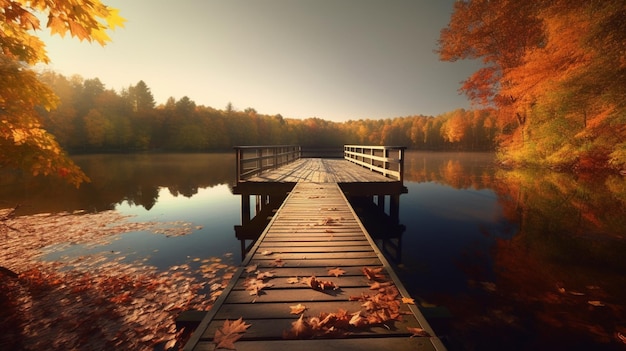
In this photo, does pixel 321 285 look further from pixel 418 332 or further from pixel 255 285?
pixel 418 332

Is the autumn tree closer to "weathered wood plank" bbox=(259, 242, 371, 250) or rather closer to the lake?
the lake

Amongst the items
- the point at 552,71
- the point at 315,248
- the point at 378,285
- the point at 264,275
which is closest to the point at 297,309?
the point at 264,275

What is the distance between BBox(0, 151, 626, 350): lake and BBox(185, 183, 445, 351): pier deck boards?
994 millimetres

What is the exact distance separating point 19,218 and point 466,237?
16.8 meters

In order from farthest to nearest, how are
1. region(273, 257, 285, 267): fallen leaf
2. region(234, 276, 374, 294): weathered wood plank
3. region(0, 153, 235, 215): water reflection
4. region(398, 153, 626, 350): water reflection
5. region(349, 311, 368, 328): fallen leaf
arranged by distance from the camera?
1. region(0, 153, 235, 215): water reflection
2. region(398, 153, 626, 350): water reflection
3. region(273, 257, 285, 267): fallen leaf
4. region(234, 276, 374, 294): weathered wood plank
5. region(349, 311, 368, 328): fallen leaf

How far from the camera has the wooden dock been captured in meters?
2.20

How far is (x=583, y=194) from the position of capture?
15.1 metres

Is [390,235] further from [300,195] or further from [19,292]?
[19,292]

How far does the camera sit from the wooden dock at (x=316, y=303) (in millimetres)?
2201

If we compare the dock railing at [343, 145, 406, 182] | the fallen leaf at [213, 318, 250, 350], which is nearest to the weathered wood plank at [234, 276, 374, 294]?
Answer: the fallen leaf at [213, 318, 250, 350]

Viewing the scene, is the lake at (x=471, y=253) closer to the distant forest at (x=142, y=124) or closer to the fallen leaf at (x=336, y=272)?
the fallen leaf at (x=336, y=272)

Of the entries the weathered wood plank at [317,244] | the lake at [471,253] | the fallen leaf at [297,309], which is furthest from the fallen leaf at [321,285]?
the weathered wood plank at [317,244]

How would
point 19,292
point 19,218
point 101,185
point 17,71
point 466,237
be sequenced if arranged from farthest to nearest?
point 101,185, point 19,218, point 466,237, point 19,292, point 17,71

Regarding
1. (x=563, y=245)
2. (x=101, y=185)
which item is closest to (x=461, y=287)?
(x=563, y=245)
